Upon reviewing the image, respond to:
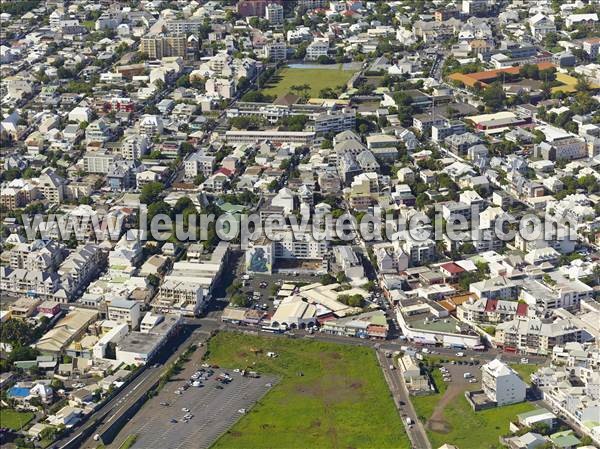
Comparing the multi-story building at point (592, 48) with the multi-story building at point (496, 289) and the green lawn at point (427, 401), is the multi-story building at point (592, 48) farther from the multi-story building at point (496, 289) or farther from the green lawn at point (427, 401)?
the green lawn at point (427, 401)

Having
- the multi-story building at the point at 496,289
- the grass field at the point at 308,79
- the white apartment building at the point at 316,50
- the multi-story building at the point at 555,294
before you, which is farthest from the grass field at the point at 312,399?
the white apartment building at the point at 316,50

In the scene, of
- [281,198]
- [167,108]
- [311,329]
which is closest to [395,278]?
[311,329]

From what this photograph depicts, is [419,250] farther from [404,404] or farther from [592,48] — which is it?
[592,48]

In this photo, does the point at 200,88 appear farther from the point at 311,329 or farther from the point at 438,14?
the point at 311,329

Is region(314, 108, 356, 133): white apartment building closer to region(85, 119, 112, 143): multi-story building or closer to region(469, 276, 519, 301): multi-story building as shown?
region(85, 119, 112, 143): multi-story building

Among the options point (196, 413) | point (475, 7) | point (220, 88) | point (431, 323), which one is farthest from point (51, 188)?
point (475, 7)
